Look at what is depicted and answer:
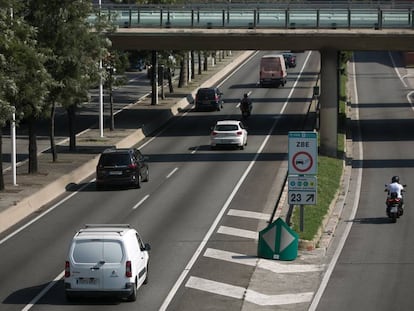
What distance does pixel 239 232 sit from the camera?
1378 inches

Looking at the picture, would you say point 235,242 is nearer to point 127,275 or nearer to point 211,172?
point 127,275

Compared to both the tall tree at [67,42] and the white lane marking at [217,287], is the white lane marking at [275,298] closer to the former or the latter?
the white lane marking at [217,287]

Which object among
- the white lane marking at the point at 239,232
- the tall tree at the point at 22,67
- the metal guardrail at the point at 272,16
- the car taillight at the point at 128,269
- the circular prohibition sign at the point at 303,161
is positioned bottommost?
the white lane marking at the point at 239,232

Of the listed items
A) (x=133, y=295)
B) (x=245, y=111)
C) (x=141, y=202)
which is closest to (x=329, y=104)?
(x=245, y=111)

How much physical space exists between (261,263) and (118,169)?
1440 cm

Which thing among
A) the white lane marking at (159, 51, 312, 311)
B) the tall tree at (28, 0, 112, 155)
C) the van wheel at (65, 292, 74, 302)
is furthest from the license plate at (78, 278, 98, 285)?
the tall tree at (28, 0, 112, 155)

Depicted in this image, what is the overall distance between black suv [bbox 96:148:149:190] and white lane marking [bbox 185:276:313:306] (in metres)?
16.4

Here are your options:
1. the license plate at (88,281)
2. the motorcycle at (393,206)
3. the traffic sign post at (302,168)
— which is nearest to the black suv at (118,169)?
the motorcycle at (393,206)

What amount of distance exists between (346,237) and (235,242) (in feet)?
12.1

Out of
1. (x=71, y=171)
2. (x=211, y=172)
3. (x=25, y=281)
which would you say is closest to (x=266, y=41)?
(x=211, y=172)

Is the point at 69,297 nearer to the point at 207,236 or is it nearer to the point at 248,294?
the point at 248,294

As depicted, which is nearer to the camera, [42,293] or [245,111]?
[42,293]

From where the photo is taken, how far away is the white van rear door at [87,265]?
24766mm

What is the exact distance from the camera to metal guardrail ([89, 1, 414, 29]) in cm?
5709
